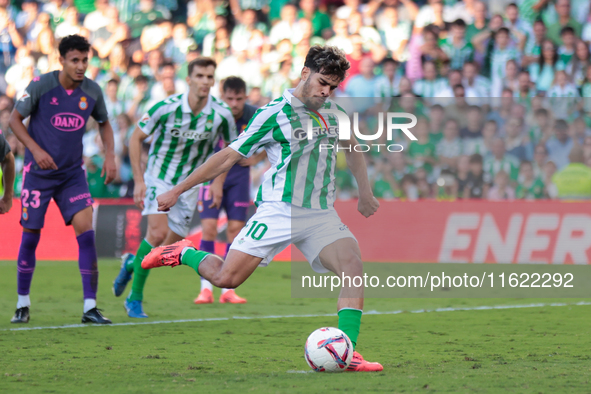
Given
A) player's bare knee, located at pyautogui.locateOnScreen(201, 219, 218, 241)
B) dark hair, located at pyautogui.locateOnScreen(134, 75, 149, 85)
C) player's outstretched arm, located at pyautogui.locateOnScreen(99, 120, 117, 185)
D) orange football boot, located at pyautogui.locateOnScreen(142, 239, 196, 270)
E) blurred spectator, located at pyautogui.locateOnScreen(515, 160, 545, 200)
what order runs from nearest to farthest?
orange football boot, located at pyautogui.locateOnScreen(142, 239, 196, 270), player's outstretched arm, located at pyautogui.locateOnScreen(99, 120, 117, 185), player's bare knee, located at pyautogui.locateOnScreen(201, 219, 218, 241), blurred spectator, located at pyautogui.locateOnScreen(515, 160, 545, 200), dark hair, located at pyautogui.locateOnScreen(134, 75, 149, 85)

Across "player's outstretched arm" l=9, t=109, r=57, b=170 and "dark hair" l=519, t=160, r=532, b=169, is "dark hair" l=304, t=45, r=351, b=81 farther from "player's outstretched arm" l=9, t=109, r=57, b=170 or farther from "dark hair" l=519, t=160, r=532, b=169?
"dark hair" l=519, t=160, r=532, b=169

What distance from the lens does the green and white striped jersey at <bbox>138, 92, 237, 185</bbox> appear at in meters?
7.04

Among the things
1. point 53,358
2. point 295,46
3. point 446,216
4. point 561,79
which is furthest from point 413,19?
point 53,358

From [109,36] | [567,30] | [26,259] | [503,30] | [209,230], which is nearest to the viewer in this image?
[26,259]

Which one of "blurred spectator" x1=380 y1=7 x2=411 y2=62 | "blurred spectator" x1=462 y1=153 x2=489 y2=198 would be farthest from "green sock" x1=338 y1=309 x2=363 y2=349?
"blurred spectator" x1=380 y1=7 x2=411 y2=62

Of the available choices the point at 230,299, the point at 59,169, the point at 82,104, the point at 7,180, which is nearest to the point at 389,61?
the point at 230,299

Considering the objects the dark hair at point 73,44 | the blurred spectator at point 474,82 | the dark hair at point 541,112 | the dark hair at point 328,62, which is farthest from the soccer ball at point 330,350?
the blurred spectator at point 474,82

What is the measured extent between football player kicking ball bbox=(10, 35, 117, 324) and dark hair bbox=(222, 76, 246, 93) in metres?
1.77

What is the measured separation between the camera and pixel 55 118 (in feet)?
21.6

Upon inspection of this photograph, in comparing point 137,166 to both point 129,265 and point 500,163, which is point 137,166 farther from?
point 500,163

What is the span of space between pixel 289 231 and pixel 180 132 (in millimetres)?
2796

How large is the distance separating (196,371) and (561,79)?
944cm

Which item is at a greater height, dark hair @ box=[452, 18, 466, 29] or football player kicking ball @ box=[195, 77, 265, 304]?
dark hair @ box=[452, 18, 466, 29]

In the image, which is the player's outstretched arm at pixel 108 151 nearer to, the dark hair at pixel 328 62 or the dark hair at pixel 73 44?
the dark hair at pixel 73 44
